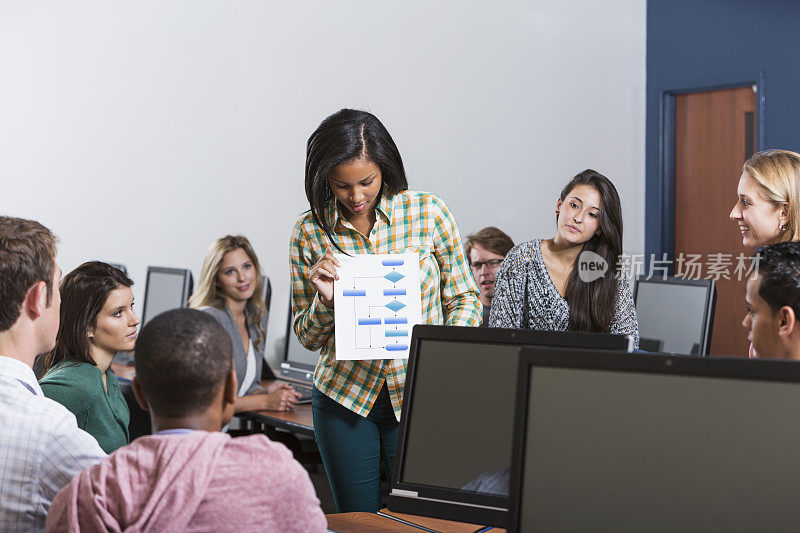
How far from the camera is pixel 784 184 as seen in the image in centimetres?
255

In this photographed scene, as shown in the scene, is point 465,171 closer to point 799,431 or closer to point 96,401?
point 96,401

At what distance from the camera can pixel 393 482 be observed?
1.64 meters

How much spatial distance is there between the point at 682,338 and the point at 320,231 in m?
1.84

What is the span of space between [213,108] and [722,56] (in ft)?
11.4

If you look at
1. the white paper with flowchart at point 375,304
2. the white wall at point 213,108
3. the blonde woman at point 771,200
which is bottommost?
the white paper with flowchart at point 375,304

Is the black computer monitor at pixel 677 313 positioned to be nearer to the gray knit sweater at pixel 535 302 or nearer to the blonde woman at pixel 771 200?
the blonde woman at pixel 771 200

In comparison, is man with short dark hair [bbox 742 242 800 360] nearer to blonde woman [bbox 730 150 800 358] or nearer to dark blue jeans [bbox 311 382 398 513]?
dark blue jeans [bbox 311 382 398 513]

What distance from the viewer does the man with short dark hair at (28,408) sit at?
1.41 metres

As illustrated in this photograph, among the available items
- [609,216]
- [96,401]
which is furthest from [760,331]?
[96,401]

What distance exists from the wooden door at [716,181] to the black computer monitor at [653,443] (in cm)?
496

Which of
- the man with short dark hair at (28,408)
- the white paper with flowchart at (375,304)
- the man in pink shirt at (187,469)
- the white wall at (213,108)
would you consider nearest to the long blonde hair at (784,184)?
the white paper with flowchart at (375,304)

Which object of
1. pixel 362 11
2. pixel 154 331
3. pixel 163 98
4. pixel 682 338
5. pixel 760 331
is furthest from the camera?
pixel 362 11

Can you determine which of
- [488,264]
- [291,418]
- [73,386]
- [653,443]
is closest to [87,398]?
[73,386]

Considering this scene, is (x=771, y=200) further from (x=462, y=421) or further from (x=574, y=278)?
(x=462, y=421)
